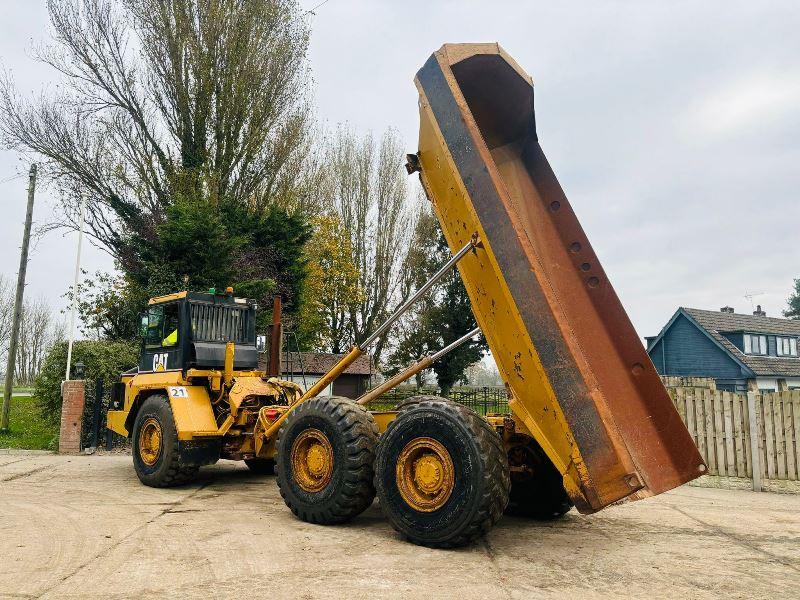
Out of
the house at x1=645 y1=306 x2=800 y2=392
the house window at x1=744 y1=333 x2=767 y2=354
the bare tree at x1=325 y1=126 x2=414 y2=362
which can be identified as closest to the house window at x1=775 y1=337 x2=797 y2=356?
the house at x1=645 y1=306 x2=800 y2=392

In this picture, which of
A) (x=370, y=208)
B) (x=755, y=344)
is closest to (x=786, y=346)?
(x=755, y=344)

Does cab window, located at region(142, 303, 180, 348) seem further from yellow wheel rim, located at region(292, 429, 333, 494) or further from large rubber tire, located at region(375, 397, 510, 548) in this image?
large rubber tire, located at region(375, 397, 510, 548)

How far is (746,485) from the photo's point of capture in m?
9.27

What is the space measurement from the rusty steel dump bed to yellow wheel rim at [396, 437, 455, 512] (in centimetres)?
69

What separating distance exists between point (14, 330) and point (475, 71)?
15.6 m

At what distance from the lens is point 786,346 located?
32.4 metres

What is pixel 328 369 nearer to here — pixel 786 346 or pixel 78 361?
pixel 78 361

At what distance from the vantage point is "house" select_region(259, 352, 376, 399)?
19.1 metres

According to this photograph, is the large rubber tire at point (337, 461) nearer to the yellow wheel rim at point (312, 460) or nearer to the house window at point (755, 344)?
the yellow wheel rim at point (312, 460)

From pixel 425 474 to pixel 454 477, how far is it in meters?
0.32

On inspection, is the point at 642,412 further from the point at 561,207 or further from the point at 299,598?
the point at 299,598

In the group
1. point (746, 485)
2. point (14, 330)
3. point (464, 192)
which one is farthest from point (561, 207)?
point (14, 330)

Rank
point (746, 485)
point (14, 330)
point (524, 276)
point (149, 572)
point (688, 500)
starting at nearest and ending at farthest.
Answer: point (149, 572) < point (524, 276) < point (688, 500) < point (746, 485) < point (14, 330)

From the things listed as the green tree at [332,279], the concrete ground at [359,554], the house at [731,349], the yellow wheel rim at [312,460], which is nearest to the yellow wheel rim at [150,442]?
the concrete ground at [359,554]
